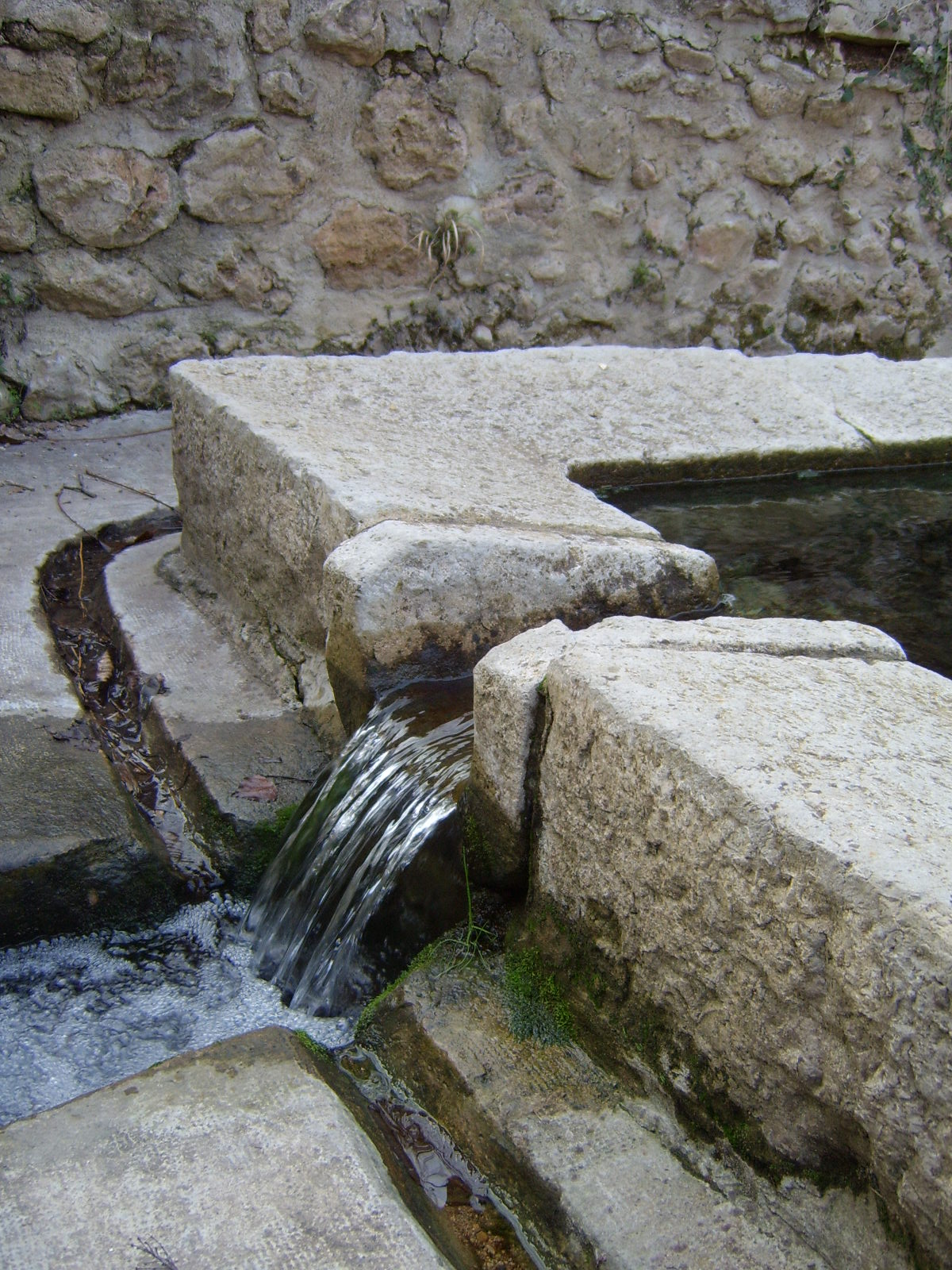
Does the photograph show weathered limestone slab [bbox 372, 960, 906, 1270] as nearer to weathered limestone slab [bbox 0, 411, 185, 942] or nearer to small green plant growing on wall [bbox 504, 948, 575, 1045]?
small green plant growing on wall [bbox 504, 948, 575, 1045]

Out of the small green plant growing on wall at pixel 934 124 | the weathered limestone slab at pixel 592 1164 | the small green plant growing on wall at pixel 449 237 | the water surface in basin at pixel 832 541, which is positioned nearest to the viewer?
the weathered limestone slab at pixel 592 1164

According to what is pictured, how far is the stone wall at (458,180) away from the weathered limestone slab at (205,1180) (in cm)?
273

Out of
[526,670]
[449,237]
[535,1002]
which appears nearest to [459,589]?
[526,670]

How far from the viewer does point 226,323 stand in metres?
3.63

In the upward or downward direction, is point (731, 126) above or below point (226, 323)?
above

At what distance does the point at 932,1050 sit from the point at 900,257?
426 centimetres

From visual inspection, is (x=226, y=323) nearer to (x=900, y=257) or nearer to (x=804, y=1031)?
(x=900, y=257)

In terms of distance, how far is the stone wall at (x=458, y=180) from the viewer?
3.35 meters

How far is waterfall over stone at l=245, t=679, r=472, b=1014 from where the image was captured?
152 centimetres

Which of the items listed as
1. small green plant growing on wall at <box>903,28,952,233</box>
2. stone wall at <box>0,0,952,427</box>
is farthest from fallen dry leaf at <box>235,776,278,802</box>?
small green plant growing on wall at <box>903,28,952,233</box>

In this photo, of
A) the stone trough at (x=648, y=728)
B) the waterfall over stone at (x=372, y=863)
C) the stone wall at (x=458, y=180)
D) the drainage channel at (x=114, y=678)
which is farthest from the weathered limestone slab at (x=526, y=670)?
the stone wall at (x=458, y=180)

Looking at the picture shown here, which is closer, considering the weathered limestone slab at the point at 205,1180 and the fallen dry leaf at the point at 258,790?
the weathered limestone slab at the point at 205,1180

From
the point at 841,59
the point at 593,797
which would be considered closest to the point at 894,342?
the point at 841,59

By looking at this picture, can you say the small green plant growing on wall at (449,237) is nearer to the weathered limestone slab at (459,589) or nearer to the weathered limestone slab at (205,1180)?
the weathered limestone slab at (459,589)
